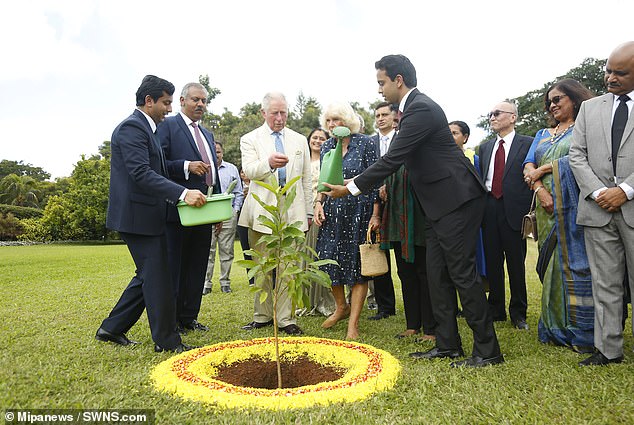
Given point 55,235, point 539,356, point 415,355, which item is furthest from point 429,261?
point 55,235

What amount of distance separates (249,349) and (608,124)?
3.41 m

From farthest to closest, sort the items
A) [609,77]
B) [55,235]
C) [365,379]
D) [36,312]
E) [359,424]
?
[55,235] < [36,312] < [609,77] < [365,379] < [359,424]

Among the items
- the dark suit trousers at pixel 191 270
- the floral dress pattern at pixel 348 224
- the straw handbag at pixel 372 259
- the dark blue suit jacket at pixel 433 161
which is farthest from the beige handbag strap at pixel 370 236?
the dark suit trousers at pixel 191 270

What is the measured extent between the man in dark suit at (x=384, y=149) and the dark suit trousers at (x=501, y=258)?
1.18 metres

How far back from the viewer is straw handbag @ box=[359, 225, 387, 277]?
4742 millimetres

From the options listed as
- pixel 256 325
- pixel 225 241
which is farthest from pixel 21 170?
pixel 256 325

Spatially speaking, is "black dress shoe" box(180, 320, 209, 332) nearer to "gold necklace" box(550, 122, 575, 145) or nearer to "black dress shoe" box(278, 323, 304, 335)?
"black dress shoe" box(278, 323, 304, 335)

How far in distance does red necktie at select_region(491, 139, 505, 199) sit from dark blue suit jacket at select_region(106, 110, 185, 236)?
3577 mm

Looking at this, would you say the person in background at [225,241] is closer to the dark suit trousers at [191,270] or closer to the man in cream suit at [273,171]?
the dark suit trousers at [191,270]

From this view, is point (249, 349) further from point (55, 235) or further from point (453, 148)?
point (55, 235)

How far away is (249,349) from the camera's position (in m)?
4.13

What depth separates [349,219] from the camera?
5.09 meters

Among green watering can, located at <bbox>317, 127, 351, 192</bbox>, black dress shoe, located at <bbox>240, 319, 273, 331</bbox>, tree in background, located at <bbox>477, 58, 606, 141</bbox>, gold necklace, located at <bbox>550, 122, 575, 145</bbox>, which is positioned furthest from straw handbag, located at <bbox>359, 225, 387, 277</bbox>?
tree in background, located at <bbox>477, 58, 606, 141</bbox>

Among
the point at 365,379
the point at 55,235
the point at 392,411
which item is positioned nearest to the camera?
the point at 392,411
